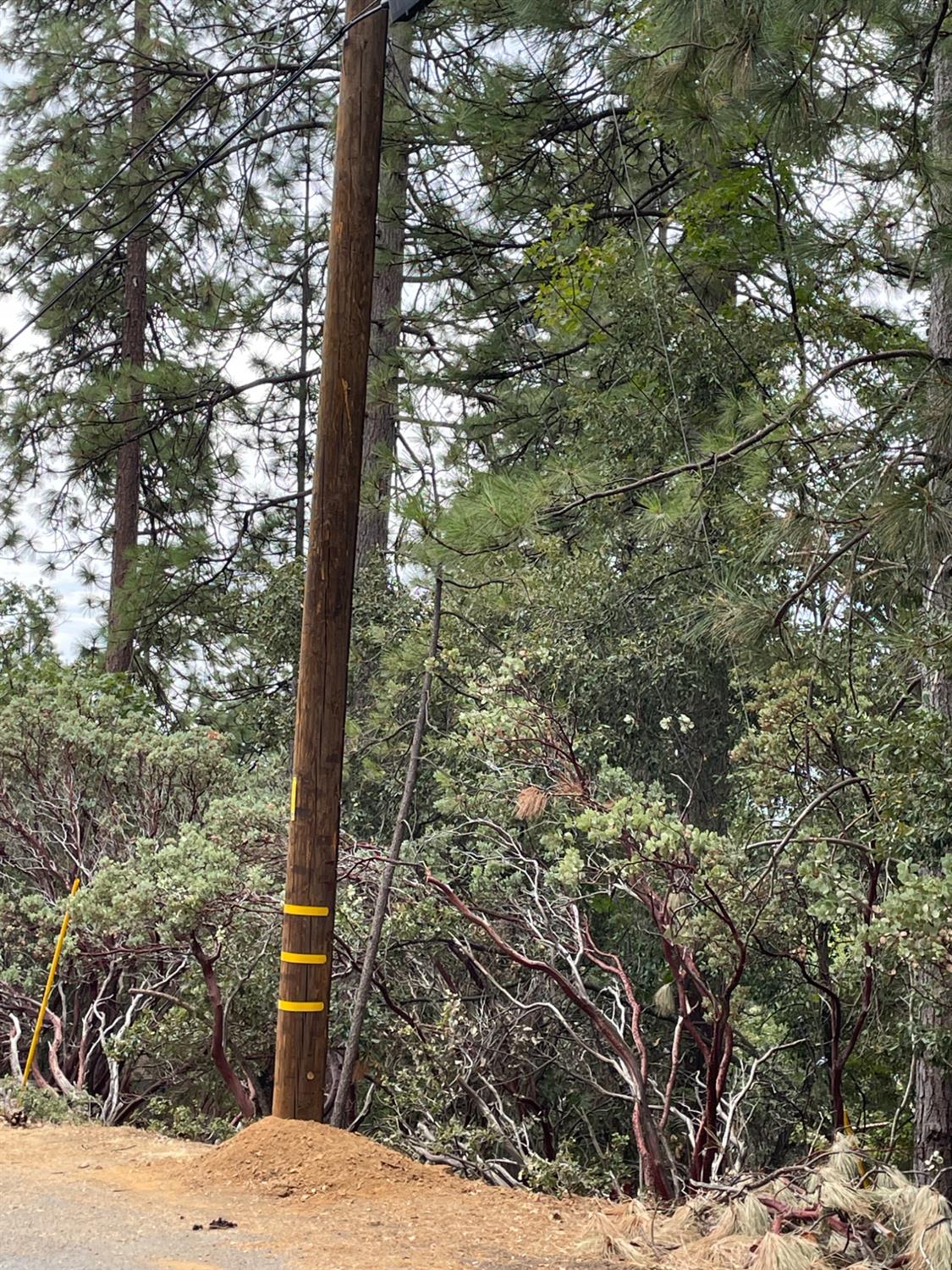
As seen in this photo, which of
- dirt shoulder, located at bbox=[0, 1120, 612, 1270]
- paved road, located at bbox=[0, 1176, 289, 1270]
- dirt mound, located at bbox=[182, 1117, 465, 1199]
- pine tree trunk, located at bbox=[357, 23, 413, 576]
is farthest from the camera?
pine tree trunk, located at bbox=[357, 23, 413, 576]

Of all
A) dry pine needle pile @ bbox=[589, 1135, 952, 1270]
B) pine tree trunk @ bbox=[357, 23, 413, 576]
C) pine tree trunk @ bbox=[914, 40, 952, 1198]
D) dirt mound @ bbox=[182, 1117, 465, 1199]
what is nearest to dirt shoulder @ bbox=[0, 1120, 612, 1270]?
dirt mound @ bbox=[182, 1117, 465, 1199]

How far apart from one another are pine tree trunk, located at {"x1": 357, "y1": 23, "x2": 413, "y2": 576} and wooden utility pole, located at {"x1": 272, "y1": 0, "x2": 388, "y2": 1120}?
5934mm

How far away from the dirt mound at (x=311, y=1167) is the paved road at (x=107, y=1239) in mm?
496

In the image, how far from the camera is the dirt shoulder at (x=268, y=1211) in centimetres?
498

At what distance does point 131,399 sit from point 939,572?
1340 centimetres

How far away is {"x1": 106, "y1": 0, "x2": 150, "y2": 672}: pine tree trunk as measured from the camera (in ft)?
57.2

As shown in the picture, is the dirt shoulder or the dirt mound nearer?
the dirt shoulder

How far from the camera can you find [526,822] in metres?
9.88

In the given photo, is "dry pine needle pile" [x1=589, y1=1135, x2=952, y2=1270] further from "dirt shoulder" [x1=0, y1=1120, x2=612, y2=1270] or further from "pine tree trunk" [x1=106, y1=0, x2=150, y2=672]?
"pine tree trunk" [x1=106, y1=0, x2=150, y2=672]

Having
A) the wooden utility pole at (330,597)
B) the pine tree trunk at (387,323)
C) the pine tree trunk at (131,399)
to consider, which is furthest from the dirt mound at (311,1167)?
the pine tree trunk at (131,399)

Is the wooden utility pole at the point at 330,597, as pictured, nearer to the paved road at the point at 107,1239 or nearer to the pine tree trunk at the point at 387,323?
the paved road at the point at 107,1239

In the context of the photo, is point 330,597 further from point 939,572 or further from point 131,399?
point 131,399

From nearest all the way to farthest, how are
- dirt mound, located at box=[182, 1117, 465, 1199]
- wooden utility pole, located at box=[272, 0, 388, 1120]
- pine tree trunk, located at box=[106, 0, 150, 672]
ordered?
dirt mound, located at box=[182, 1117, 465, 1199]
wooden utility pole, located at box=[272, 0, 388, 1120]
pine tree trunk, located at box=[106, 0, 150, 672]

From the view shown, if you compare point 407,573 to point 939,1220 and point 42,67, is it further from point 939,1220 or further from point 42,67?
point 42,67
